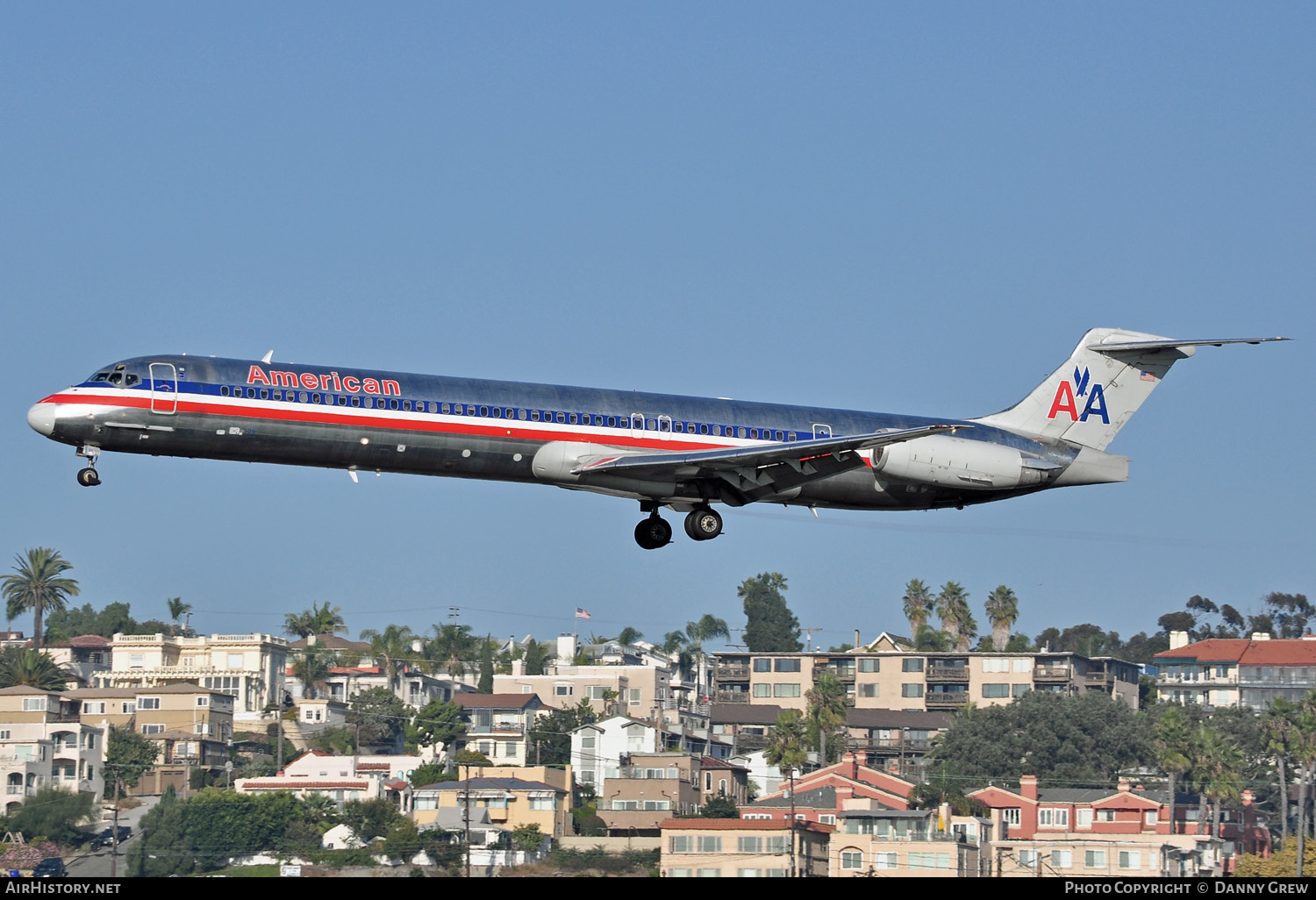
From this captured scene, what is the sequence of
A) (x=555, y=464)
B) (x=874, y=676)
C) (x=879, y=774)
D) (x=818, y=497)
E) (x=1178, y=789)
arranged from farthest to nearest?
(x=874, y=676) → (x=1178, y=789) → (x=879, y=774) → (x=818, y=497) → (x=555, y=464)

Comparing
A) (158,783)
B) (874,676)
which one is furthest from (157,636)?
(874,676)

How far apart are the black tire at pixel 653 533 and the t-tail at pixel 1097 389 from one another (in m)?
9.39

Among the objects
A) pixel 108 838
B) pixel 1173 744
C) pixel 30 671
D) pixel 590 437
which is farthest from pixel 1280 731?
pixel 30 671

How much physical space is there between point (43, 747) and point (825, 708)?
40.9 meters

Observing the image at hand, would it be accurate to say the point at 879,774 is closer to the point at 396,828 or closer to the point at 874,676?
the point at 396,828

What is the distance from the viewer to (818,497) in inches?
1560

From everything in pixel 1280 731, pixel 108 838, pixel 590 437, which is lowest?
pixel 108 838

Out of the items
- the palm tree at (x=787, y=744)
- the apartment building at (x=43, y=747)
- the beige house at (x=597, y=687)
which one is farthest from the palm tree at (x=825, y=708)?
the apartment building at (x=43, y=747)

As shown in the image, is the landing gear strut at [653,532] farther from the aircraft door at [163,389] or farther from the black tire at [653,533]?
the aircraft door at [163,389]

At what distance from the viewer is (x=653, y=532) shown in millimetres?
40156

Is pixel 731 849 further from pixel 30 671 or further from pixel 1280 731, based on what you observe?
pixel 30 671

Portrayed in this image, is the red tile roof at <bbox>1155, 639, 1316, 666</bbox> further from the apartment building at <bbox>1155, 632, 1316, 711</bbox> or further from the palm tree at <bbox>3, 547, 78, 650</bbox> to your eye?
the palm tree at <bbox>3, 547, 78, 650</bbox>

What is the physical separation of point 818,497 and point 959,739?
49.2m

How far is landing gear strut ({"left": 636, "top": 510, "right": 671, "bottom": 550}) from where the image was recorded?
132 feet
